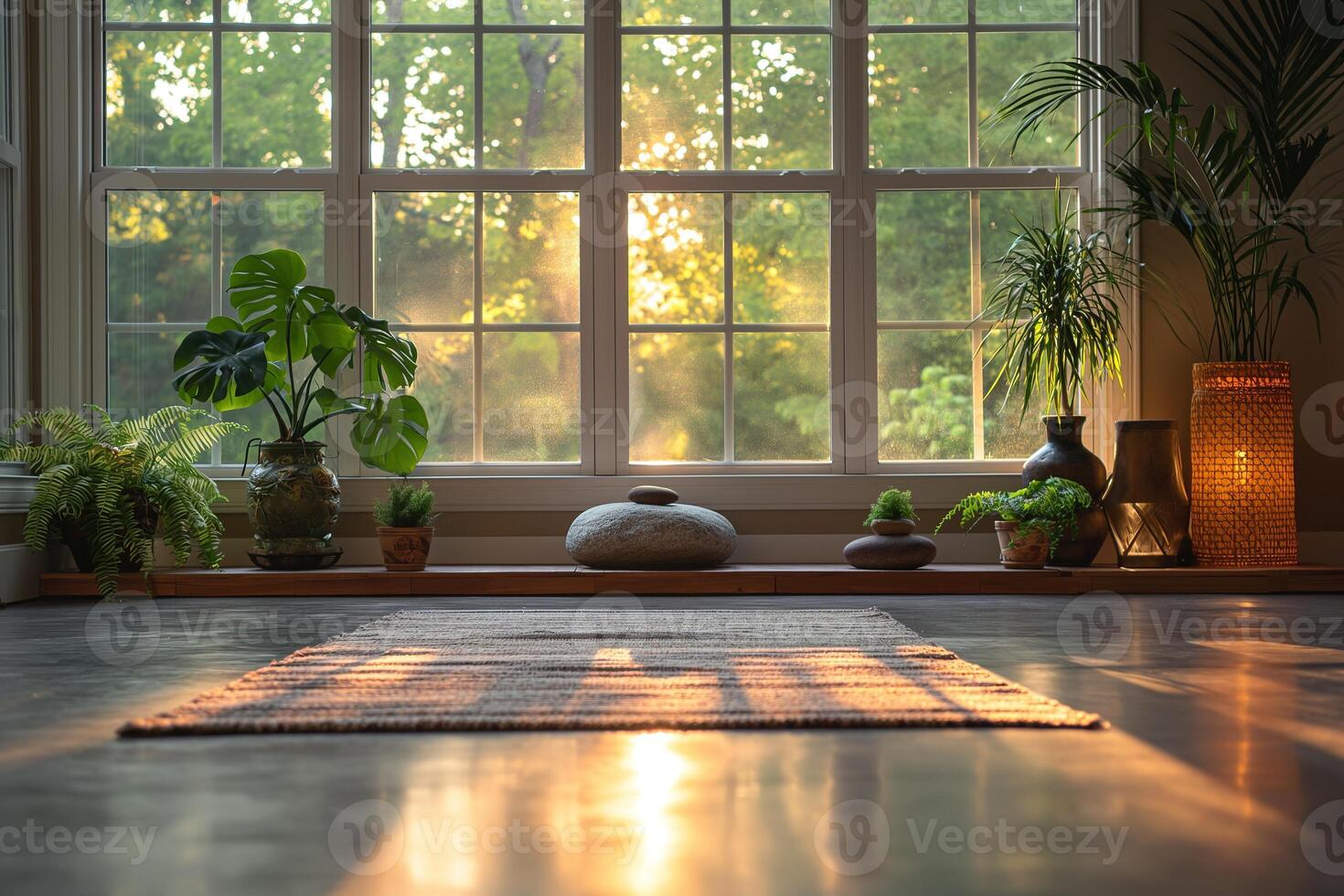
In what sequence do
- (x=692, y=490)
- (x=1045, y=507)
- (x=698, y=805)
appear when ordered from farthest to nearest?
(x=692, y=490)
(x=1045, y=507)
(x=698, y=805)

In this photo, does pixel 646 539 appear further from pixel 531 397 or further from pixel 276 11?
pixel 276 11

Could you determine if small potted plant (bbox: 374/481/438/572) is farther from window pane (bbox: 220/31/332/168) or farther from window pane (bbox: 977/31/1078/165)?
window pane (bbox: 977/31/1078/165)

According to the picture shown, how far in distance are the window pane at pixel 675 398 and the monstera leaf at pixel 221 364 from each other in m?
1.46

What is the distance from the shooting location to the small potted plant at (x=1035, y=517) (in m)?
4.19

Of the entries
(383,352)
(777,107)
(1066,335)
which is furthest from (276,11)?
(1066,335)

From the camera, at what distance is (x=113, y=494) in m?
4.01

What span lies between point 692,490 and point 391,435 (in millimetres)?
1194

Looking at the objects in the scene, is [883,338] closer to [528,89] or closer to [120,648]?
[528,89]

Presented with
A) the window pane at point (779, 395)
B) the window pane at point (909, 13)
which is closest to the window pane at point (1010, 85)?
the window pane at point (909, 13)

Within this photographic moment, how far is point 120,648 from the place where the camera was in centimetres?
271

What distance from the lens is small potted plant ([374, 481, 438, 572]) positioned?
420 cm

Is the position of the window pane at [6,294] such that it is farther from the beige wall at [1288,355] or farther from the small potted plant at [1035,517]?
the beige wall at [1288,355]

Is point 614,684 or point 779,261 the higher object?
point 779,261

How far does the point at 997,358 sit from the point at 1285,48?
1.55 m
